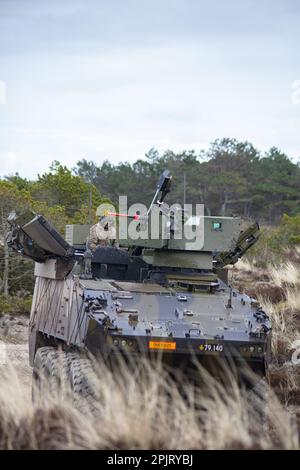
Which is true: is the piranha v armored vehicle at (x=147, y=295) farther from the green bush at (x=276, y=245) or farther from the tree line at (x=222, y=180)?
the tree line at (x=222, y=180)

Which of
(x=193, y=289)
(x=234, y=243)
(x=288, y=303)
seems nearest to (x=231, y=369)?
(x=193, y=289)

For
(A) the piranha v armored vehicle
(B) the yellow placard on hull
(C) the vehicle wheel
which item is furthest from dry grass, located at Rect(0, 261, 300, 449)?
(A) the piranha v armored vehicle

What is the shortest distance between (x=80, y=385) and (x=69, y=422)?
8.95 ft

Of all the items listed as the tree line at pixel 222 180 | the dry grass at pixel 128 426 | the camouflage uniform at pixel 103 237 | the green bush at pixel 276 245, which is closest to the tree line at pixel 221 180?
the tree line at pixel 222 180

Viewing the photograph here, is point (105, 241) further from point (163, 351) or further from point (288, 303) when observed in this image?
point (288, 303)

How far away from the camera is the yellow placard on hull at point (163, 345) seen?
9.66 m

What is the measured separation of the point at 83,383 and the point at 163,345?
991 millimetres

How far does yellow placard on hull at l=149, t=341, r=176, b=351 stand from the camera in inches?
380

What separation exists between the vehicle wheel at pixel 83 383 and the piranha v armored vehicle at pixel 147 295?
5 cm

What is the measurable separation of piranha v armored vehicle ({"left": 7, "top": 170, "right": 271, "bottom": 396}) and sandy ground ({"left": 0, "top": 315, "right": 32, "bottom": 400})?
88cm

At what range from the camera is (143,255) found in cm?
1244

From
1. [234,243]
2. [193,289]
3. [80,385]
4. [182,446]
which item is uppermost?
[234,243]

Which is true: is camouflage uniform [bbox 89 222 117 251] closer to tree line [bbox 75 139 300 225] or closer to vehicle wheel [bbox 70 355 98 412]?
vehicle wheel [bbox 70 355 98 412]

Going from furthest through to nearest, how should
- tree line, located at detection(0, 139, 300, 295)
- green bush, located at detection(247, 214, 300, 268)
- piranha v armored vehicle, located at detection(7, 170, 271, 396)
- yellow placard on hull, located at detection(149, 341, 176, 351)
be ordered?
1. tree line, located at detection(0, 139, 300, 295)
2. green bush, located at detection(247, 214, 300, 268)
3. piranha v armored vehicle, located at detection(7, 170, 271, 396)
4. yellow placard on hull, located at detection(149, 341, 176, 351)
